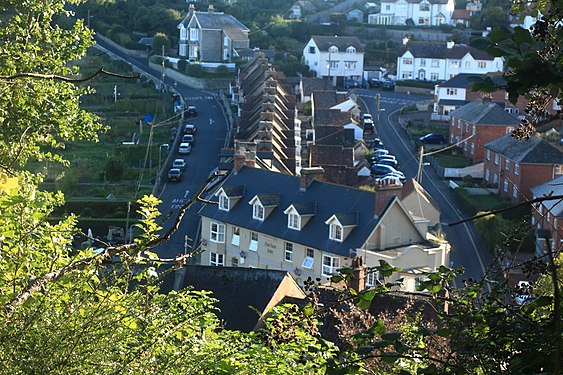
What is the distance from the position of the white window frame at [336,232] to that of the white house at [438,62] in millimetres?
38728

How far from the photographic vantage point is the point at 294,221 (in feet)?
78.1

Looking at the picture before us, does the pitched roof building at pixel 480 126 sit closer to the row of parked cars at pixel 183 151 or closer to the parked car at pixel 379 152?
the parked car at pixel 379 152

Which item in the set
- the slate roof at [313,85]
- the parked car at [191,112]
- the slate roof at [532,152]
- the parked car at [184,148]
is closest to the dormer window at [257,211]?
the slate roof at [532,152]

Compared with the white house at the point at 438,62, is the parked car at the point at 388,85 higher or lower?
lower

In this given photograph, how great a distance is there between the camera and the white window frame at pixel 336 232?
2250cm

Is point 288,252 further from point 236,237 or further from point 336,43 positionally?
point 336,43

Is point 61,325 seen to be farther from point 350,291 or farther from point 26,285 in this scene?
point 350,291

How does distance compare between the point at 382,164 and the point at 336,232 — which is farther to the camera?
the point at 382,164

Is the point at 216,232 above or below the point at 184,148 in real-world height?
below

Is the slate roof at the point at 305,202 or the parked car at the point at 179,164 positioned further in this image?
the parked car at the point at 179,164

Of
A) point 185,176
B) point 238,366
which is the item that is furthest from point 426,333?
point 185,176

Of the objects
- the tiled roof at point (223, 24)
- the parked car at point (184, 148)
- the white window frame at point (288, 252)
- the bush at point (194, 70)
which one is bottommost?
the white window frame at point (288, 252)

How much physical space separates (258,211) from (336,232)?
9.60ft

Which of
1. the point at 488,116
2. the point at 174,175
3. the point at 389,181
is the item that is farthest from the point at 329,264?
the point at 488,116
